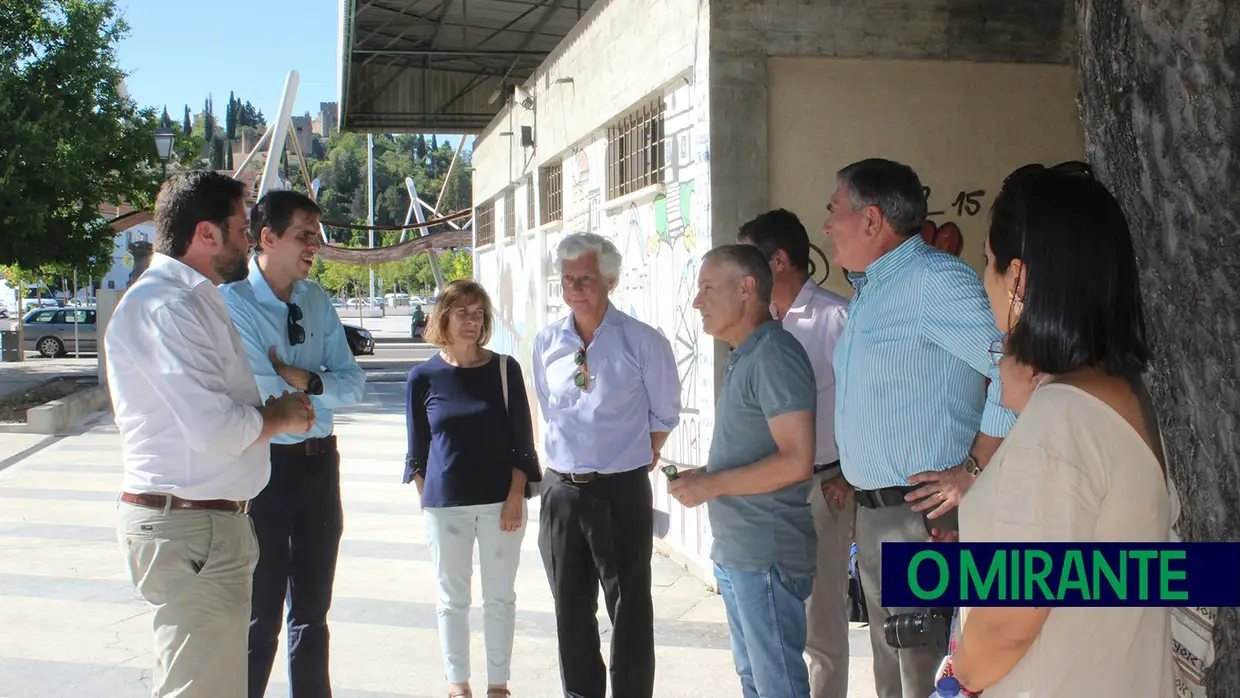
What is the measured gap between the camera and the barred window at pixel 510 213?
14.1 m

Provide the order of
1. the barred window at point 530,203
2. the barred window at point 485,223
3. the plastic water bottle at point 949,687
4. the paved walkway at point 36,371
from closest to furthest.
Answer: the plastic water bottle at point 949,687 < the barred window at point 530,203 < the barred window at point 485,223 < the paved walkway at point 36,371

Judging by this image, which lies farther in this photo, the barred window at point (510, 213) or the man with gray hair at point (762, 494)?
the barred window at point (510, 213)

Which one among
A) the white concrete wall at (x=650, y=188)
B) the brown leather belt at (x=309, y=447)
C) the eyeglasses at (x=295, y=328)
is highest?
the white concrete wall at (x=650, y=188)

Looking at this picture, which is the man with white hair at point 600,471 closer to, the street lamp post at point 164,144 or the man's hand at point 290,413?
the man's hand at point 290,413

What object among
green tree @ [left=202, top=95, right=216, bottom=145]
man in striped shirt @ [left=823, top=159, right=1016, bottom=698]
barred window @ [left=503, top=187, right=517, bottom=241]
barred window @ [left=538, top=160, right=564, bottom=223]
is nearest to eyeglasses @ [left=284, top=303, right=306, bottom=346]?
man in striped shirt @ [left=823, top=159, right=1016, bottom=698]

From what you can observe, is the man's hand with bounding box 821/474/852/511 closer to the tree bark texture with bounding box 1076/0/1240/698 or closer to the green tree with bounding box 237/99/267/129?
the tree bark texture with bounding box 1076/0/1240/698

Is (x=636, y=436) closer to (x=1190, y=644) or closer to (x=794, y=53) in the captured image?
(x=1190, y=644)

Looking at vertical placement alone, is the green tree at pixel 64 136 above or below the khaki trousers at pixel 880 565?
above

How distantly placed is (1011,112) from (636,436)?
3.71 metres

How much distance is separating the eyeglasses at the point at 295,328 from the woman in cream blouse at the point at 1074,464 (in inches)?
118

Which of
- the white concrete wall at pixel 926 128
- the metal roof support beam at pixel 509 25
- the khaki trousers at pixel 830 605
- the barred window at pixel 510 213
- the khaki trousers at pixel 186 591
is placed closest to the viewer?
the khaki trousers at pixel 186 591

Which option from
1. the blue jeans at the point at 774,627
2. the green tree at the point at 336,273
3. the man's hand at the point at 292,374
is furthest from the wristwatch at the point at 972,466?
the green tree at the point at 336,273

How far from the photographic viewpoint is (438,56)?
61.6ft

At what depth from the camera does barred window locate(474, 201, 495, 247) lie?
1666 centimetres
